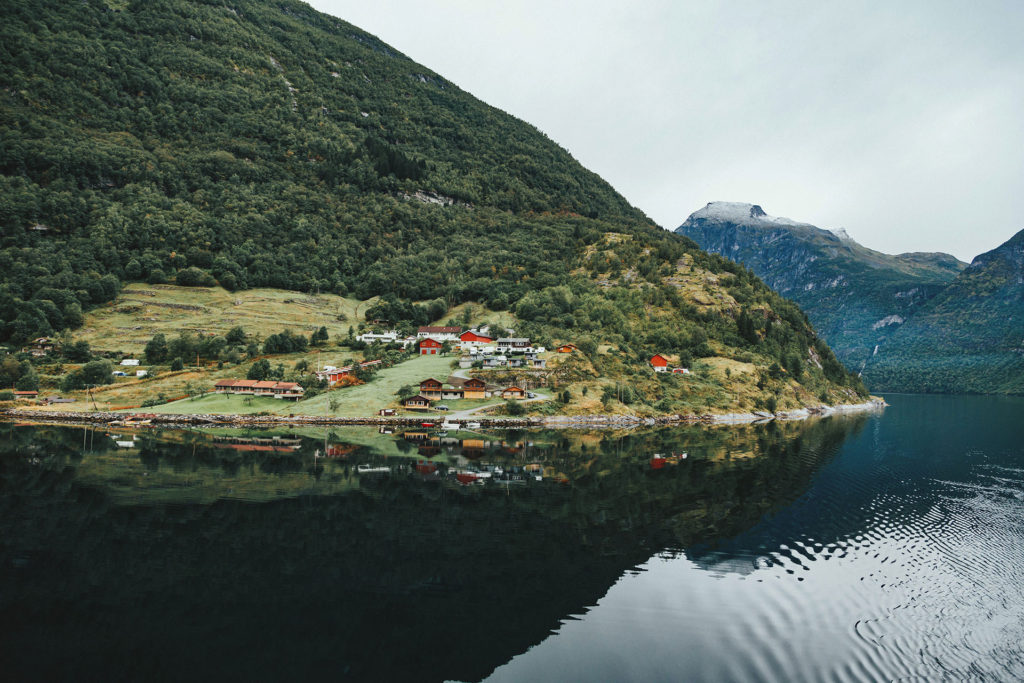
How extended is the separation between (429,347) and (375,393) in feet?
100

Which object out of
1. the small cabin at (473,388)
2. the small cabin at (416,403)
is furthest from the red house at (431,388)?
the small cabin at (473,388)

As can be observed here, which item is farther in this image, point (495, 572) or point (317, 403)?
point (317, 403)

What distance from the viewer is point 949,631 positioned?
2022 centimetres

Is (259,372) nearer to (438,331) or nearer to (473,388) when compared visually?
(473,388)

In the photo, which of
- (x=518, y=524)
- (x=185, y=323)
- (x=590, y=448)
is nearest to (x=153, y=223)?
(x=185, y=323)

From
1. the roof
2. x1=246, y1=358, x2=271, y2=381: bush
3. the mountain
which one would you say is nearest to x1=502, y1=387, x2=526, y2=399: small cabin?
the mountain

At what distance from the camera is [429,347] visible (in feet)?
374

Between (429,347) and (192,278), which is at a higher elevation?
(192,278)

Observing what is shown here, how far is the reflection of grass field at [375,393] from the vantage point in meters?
78.3

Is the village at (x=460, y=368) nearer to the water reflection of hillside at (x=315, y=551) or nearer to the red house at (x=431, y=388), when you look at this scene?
the red house at (x=431, y=388)

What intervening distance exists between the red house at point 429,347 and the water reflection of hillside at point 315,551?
61.2 metres

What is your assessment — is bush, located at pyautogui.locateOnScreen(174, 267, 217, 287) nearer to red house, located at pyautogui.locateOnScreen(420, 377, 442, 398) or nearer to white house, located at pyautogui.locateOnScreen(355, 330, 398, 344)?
white house, located at pyautogui.locateOnScreen(355, 330, 398, 344)

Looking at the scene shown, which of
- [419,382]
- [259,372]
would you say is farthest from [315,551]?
[259,372]

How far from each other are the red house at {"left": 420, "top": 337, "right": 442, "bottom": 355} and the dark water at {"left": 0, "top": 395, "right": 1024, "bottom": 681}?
64422 mm
